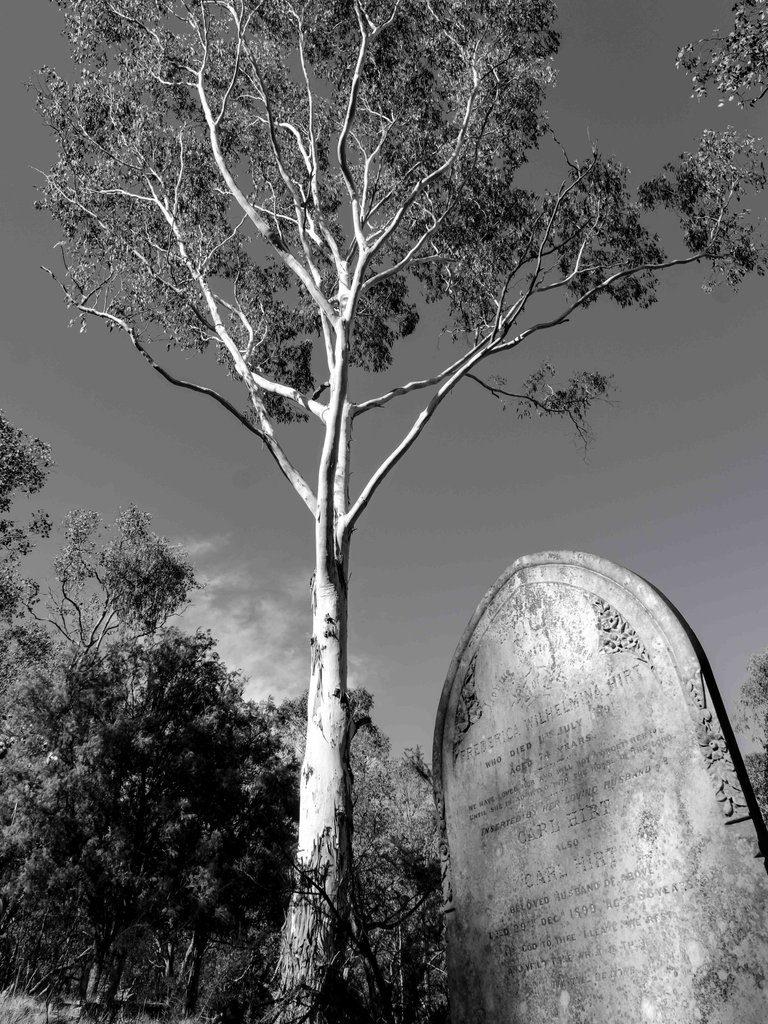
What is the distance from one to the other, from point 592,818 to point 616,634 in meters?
0.85

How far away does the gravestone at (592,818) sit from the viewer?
2939 mm

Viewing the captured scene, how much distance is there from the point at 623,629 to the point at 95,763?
11.9 meters

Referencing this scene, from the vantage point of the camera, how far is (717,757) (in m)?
3.09

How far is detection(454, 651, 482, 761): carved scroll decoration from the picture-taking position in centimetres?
436

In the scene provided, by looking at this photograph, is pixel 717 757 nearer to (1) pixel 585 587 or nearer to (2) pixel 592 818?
(2) pixel 592 818

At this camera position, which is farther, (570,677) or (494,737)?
(494,737)

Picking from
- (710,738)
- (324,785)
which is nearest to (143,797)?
(324,785)

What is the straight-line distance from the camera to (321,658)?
6.66 metres

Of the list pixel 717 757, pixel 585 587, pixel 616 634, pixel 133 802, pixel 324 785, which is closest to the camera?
pixel 717 757

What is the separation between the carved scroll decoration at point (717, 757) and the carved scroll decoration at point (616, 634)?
265 mm

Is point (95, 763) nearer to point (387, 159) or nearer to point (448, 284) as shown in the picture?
point (448, 284)

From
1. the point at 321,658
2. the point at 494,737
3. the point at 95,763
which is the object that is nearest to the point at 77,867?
the point at 95,763

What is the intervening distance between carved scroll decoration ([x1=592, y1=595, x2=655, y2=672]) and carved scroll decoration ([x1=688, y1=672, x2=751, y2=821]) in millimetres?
265

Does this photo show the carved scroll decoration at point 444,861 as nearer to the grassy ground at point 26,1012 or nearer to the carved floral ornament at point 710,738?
the carved floral ornament at point 710,738
